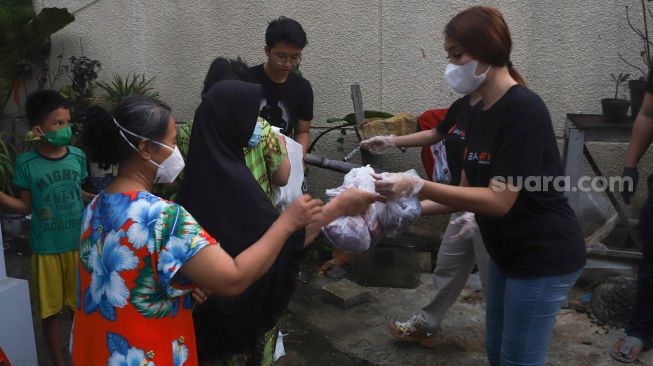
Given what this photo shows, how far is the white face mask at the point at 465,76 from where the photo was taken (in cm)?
234

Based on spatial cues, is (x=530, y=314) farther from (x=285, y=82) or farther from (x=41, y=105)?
(x=41, y=105)

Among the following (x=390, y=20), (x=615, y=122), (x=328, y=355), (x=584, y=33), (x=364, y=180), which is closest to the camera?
(x=364, y=180)

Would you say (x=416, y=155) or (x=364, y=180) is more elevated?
(x=364, y=180)

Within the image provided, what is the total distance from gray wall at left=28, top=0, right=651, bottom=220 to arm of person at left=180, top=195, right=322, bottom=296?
13.0ft

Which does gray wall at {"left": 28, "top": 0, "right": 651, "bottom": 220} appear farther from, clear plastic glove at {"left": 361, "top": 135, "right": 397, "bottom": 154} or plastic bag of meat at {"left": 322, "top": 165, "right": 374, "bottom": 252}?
plastic bag of meat at {"left": 322, "top": 165, "right": 374, "bottom": 252}

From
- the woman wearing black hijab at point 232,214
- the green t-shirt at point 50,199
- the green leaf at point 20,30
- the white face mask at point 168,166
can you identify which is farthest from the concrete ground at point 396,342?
the green leaf at point 20,30

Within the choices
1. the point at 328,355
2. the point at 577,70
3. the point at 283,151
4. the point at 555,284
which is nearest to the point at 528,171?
the point at 555,284

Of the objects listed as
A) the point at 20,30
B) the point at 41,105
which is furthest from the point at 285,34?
the point at 20,30

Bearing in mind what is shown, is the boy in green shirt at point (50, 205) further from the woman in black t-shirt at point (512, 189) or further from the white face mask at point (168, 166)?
the woman in black t-shirt at point (512, 189)

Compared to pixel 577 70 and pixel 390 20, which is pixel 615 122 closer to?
pixel 577 70

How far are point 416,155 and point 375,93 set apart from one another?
2.36 feet

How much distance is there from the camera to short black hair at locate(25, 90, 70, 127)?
3432 mm

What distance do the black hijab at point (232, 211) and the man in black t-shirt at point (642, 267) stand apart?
2.41 metres

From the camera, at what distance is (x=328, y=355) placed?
3.98 m
